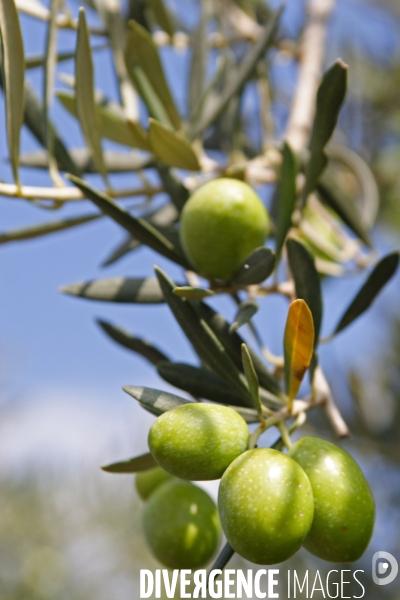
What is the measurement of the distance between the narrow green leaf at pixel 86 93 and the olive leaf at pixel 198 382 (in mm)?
432

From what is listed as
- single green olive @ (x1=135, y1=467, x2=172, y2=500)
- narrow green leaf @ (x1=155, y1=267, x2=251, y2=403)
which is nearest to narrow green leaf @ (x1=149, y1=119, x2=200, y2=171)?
narrow green leaf @ (x1=155, y1=267, x2=251, y2=403)

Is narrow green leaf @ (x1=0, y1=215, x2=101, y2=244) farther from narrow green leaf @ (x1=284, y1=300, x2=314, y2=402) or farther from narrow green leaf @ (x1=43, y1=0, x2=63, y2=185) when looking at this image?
narrow green leaf @ (x1=284, y1=300, x2=314, y2=402)

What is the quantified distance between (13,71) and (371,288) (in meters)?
0.64

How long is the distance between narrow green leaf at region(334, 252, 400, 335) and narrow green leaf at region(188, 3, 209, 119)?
586 mm

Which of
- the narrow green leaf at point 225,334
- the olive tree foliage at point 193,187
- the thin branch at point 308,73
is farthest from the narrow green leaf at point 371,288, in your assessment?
the thin branch at point 308,73

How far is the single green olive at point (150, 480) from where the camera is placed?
3.46ft

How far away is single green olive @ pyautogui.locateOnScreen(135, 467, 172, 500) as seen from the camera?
41.6 inches

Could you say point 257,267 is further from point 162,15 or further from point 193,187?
point 162,15

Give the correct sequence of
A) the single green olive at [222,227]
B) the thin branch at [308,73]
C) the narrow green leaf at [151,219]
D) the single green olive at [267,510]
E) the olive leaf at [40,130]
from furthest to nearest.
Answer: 1. the thin branch at [308,73]
2. the narrow green leaf at [151,219]
3. the olive leaf at [40,130]
4. the single green olive at [222,227]
5. the single green olive at [267,510]

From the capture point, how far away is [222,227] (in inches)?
32.7

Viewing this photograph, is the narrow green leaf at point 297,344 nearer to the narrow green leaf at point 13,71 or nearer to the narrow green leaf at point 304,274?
the narrow green leaf at point 304,274

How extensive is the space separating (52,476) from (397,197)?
6.66ft

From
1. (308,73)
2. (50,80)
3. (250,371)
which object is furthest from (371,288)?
(308,73)

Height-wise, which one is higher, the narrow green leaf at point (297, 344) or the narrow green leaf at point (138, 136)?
the narrow green leaf at point (138, 136)
